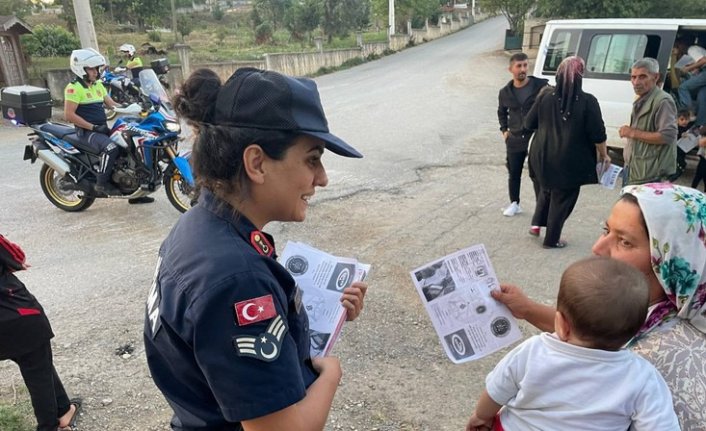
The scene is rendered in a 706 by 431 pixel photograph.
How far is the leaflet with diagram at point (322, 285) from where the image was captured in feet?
5.13

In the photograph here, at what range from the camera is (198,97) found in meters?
1.13

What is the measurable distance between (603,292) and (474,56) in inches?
891

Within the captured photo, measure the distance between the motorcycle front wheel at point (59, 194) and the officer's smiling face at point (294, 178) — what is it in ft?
16.5

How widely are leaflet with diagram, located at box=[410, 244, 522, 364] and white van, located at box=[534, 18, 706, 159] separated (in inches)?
224

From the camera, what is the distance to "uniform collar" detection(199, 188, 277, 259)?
1.06 m

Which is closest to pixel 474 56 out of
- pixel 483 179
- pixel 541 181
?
pixel 483 179

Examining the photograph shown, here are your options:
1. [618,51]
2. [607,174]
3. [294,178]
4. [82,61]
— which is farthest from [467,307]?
[618,51]

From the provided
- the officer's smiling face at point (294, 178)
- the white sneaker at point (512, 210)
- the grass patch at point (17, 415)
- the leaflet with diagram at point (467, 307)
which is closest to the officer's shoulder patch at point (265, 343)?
the officer's smiling face at point (294, 178)

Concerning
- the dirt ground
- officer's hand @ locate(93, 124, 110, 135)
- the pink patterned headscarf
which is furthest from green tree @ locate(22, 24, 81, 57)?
the pink patterned headscarf

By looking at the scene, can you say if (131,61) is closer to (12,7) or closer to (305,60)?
(305,60)

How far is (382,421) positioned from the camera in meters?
2.51

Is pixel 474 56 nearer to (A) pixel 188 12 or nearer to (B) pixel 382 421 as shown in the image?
(B) pixel 382 421

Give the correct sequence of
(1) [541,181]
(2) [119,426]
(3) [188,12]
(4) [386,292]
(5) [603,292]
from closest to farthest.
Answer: (5) [603,292]
(2) [119,426]
(4) [386,292]
(1) [541,181]
(3) [188,12]

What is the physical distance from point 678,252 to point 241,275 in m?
1.11
